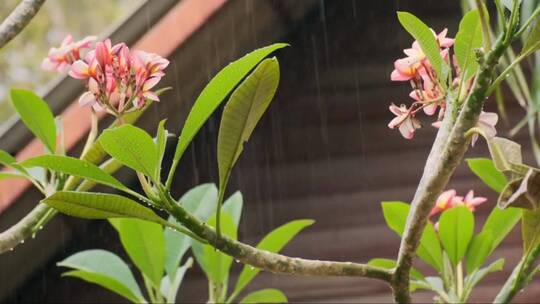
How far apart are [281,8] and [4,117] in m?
5.97

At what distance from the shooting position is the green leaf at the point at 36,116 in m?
1.22

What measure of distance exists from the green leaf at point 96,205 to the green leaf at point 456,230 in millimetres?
625

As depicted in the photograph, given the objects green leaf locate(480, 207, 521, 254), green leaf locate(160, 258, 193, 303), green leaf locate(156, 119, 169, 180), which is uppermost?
green leaf locate(156, 119, 169, 180)

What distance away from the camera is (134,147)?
0.77 m

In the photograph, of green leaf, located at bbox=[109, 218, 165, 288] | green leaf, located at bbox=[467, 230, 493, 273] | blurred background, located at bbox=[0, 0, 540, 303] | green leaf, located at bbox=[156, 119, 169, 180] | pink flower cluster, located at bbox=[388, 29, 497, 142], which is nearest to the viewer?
green leaf, located at bbox=[156, 119, 169, 180]

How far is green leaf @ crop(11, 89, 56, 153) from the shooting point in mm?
1222

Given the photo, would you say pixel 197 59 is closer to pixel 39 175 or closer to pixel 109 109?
pixel 39 175

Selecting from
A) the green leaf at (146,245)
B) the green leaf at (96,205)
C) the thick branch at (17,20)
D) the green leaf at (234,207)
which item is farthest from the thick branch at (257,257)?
the green leaf at (234,207)

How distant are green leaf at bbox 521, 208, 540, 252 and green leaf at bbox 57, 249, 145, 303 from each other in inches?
33.5

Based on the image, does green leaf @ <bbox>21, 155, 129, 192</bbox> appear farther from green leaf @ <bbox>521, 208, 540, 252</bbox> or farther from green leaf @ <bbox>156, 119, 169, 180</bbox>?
green leaf @ <bbox>521, 208, 540, 252</bbox>

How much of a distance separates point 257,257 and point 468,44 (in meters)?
0.31

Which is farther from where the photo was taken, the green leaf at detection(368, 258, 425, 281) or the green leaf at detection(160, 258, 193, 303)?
the green leaf at detection(160, 258, 193, 303)

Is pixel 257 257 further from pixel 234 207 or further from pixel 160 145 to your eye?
pixel 234 207

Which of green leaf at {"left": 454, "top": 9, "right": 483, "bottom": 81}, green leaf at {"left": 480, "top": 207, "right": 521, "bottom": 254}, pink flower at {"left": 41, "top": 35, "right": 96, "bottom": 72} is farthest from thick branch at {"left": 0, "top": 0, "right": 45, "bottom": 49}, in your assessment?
green leaf at {"left": 480, "top": 207, "right": 521, "bottom": 254}
